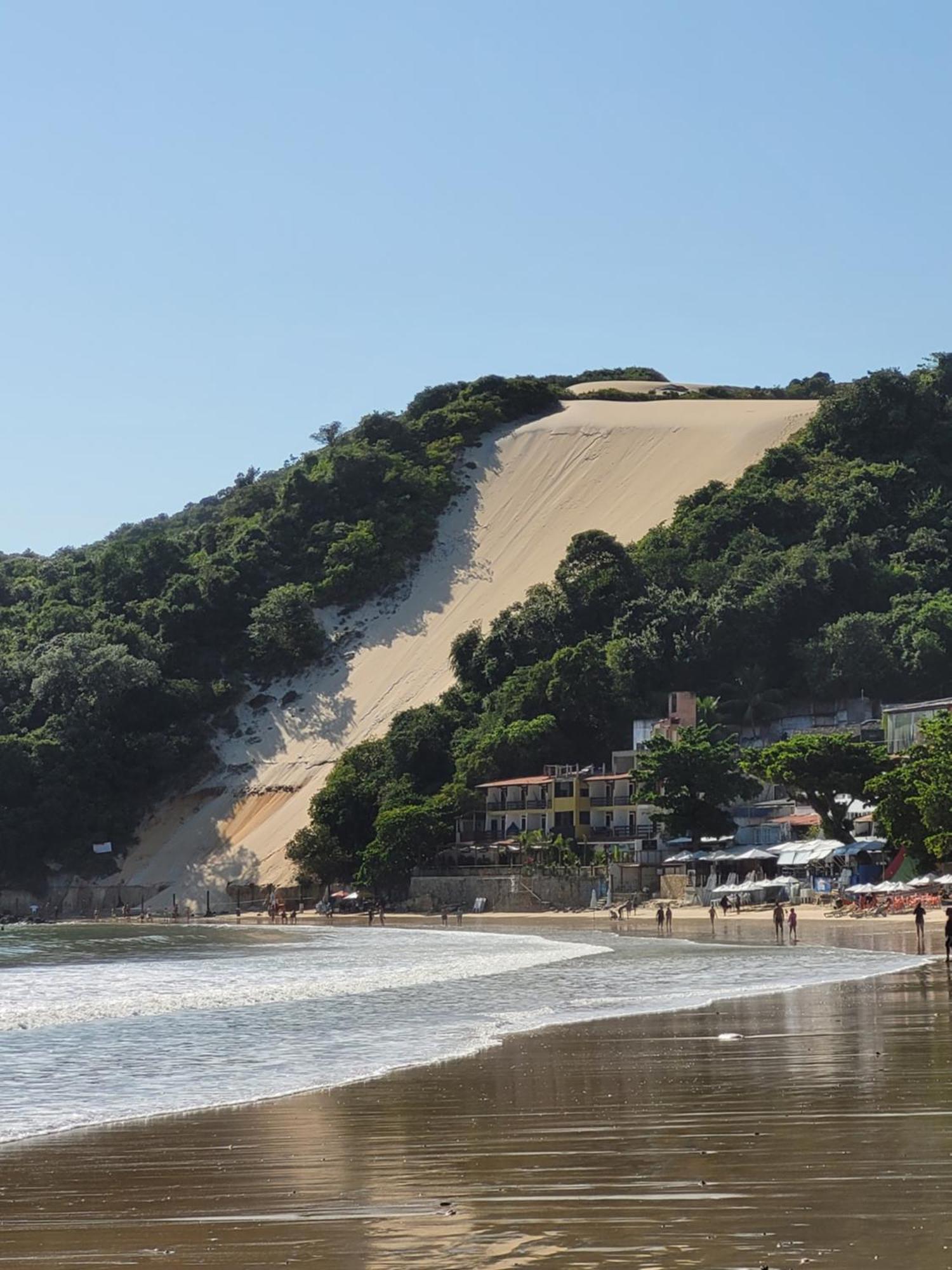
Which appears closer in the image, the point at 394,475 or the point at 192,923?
the point at 192,923

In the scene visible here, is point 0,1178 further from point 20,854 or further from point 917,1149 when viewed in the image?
point 20,854

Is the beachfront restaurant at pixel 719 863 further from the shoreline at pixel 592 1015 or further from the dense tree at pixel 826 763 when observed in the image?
the dense tree at pixel 826 763

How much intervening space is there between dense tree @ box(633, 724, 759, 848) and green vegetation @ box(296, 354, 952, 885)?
529 inches

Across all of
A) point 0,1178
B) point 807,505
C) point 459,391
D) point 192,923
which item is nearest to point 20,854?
point 192,923

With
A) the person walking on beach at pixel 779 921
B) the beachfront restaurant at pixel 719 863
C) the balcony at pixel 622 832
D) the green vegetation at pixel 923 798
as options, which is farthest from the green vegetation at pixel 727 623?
the person walking on beach at pixel 779 921

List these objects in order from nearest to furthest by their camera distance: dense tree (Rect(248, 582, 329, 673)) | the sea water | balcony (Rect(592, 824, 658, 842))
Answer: the sea water
balcony (Rect(592, 824, 658, 842))
dense tree (Rect(248, 582, 329, 673))

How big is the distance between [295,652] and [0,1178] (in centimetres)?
8823

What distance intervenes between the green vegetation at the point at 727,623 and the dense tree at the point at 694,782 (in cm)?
1343

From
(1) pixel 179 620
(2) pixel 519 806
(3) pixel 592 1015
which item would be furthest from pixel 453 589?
(3) pixel 592 1015

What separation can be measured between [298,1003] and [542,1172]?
1507cm

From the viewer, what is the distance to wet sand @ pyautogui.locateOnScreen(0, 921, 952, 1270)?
709 centimetres

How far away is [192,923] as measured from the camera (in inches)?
2879

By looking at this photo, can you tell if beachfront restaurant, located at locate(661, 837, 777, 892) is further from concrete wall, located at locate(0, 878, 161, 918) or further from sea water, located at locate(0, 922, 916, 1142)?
concrete wall, located at locate(0, 878, 161, 918)

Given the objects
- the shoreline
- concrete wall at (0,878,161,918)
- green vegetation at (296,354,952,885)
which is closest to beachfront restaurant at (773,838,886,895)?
the shoreline
